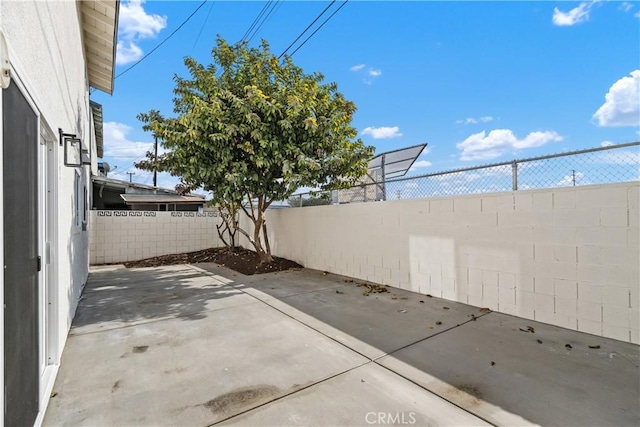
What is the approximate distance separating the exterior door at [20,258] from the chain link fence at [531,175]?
482 centimetres

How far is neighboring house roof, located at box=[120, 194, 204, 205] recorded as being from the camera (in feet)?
38.1

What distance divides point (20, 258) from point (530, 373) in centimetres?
368

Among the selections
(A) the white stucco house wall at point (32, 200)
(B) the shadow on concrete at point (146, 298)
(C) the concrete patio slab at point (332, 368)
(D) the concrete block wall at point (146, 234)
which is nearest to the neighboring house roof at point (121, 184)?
(D) the concrete block wall at point (146, 234)

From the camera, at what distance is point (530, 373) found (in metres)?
2.63

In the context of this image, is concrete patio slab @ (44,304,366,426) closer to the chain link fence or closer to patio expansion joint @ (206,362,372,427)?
patio expansion joint @ (206,362,372,427)

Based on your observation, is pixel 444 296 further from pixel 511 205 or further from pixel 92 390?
pixel 92 390

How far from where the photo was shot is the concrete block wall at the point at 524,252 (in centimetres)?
335

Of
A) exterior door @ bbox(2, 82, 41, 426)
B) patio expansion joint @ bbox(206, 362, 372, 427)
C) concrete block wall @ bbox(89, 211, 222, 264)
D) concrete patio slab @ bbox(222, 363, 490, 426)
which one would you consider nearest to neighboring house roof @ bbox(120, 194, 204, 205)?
concrete block wall @ bbox(89, 211, 222, 264)

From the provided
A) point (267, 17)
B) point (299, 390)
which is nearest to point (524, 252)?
point (299, 390)

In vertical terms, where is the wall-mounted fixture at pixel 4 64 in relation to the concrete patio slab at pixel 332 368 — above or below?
above

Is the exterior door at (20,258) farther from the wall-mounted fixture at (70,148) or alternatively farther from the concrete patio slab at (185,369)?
the wall-mounted fixture at (70,148)

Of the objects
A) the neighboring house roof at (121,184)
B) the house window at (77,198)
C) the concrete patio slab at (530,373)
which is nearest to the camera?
the concrete patio slab at (530,373)

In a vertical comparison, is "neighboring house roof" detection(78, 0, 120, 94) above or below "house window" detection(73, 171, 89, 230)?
above

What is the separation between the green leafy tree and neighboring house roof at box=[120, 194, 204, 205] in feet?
16.8
